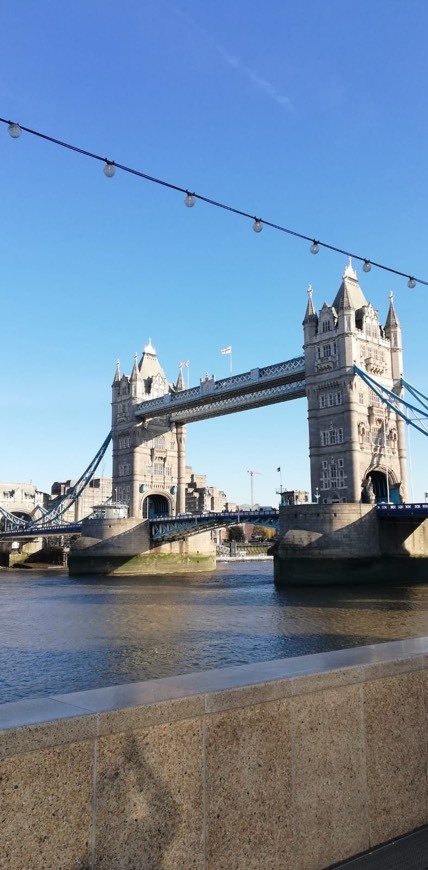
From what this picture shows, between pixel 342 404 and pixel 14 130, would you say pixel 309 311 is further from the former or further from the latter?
pixel 14 130

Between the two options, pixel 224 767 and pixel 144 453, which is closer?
pixel 224 767

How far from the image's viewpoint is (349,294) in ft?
175

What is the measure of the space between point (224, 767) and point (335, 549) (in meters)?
38.7

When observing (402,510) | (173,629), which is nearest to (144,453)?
(402,510)

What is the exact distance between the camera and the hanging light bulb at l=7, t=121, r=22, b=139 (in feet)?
24.3

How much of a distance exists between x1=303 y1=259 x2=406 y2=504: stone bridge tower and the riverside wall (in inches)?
260

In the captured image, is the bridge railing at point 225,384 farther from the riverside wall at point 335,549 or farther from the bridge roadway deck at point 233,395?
the riverside wall at point 335,549

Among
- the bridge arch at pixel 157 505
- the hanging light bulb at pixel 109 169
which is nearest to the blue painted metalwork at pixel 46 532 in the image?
the bridge arch at pixel 157 505

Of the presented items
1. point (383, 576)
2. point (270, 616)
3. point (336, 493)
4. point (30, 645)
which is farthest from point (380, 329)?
point (30, 645)

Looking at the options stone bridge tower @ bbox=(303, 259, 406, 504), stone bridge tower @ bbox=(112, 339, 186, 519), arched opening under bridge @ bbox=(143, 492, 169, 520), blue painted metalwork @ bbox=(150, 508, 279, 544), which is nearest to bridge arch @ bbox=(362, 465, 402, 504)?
stone bridge tower @ bbox=(303, 259, 406, 504)

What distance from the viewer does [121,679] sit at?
51.5 ft

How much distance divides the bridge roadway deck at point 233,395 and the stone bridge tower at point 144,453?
1.93 meters

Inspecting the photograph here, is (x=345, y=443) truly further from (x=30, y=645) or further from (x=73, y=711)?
(x=73, y=711)

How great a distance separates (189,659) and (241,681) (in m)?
15.4
